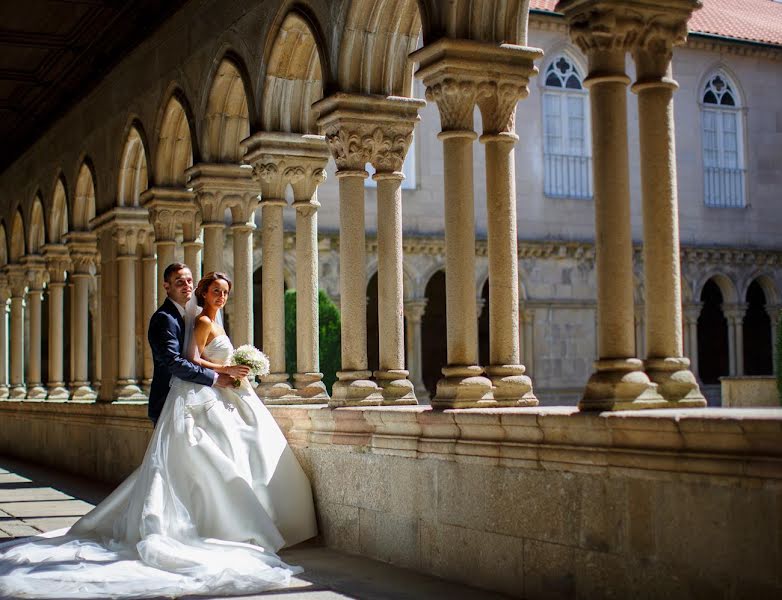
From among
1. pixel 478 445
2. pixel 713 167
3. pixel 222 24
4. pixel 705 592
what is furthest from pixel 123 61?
pixel 713 167

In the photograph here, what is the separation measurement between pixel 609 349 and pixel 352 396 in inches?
100

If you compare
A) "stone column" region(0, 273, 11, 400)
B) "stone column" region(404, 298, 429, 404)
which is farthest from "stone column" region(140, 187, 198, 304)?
"stone column" region(404, 298, 429, 404)

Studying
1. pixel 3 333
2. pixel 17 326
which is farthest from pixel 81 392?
pixel 3 333

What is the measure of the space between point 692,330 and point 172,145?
15.3 m

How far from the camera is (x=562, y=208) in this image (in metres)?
24.5

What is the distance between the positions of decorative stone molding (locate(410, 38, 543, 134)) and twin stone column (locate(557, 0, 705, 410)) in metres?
1.14

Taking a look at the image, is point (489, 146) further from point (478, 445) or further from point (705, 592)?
point (705, 592)

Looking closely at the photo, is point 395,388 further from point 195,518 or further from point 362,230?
point 195,518

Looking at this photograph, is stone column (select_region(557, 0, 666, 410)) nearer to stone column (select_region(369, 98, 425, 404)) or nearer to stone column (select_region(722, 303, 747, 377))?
stone column (select_region(369, 98, 425, 404))

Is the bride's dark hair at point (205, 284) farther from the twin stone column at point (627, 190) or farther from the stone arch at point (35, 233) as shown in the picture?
the stone arch at point (35, 233)

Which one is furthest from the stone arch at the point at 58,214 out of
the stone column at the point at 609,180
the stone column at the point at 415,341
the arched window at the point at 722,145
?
the arched window at the point at 722,145

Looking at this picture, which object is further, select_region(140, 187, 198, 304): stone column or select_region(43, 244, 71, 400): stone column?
select_region(43, 244, 71, 400): stone column

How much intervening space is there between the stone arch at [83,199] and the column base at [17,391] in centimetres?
455

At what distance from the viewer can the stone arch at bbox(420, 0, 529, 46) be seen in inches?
256
